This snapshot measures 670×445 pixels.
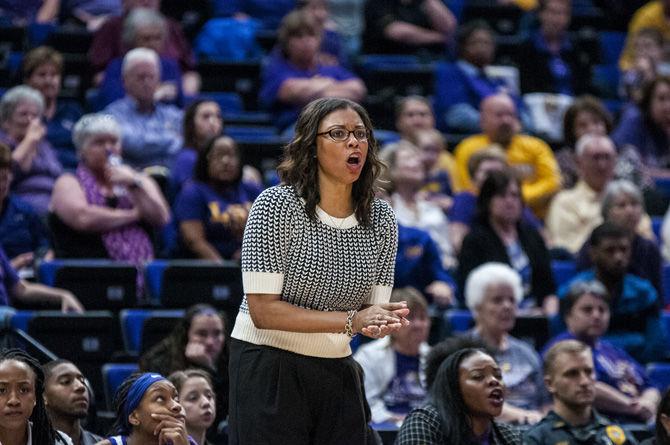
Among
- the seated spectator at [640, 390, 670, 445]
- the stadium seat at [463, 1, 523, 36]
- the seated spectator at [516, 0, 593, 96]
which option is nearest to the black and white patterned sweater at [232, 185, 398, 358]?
the seated spectator at [640, 390, 670, 445]

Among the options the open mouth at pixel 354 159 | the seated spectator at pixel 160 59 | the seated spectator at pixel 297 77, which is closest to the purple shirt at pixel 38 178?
the seated spectator at pixel 160 59

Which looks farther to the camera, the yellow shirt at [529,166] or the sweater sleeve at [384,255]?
the yellow shirt at [529,166]

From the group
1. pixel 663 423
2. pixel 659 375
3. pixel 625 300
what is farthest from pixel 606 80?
pixel 663 423

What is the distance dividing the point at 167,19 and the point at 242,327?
541 centimetres

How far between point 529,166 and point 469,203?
955 millimetres

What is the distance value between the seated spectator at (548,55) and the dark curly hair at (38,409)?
235 inches

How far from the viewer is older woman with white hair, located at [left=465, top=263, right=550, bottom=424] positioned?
Result: 6207mm

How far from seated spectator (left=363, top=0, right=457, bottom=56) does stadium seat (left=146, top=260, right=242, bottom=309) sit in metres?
3.61

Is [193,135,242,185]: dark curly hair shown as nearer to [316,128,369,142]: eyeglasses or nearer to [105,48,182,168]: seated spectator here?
[105,48,182,168]: seated spectator

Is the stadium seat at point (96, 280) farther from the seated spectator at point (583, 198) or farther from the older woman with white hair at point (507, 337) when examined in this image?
the seated spectator at point (583, 198)

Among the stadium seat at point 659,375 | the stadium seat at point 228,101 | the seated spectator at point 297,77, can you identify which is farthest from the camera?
the stadium seat at point 228,101

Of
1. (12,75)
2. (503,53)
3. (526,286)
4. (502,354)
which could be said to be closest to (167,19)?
(12,75)

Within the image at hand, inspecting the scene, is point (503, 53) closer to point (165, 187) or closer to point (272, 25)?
point (272, 25)

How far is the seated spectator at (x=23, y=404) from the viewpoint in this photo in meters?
4.20
